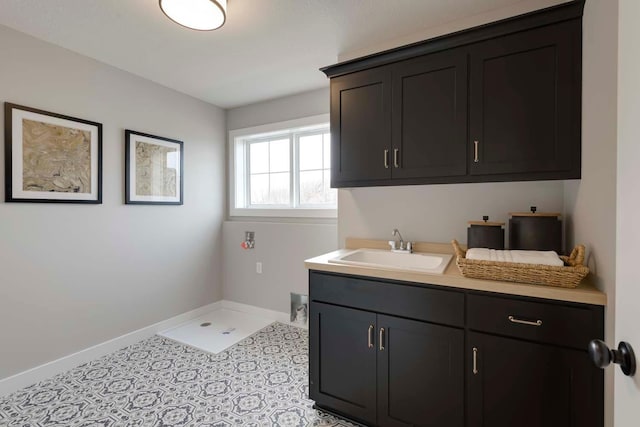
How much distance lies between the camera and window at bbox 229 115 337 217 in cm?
296

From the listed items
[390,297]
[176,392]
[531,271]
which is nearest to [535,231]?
[531,271]

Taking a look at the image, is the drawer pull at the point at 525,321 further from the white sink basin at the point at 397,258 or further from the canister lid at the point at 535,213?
the canister lid at the point at 535,213

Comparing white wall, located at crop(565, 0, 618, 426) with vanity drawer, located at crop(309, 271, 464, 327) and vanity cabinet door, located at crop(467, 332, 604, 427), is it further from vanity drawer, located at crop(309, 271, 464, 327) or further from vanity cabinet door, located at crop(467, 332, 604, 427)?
vanity drawer, located at crop(309, 271, 464, 327)

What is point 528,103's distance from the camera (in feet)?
4.92

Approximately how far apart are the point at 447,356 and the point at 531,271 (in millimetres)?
543

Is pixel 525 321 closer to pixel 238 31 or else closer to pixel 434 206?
pixel 434 206

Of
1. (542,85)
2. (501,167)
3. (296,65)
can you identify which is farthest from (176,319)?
(542,85)

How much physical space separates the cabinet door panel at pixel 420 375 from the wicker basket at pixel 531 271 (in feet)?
0.98

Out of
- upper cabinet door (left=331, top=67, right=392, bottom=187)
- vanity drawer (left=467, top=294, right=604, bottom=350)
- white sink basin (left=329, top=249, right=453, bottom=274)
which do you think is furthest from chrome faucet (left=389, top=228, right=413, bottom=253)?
vanity drawer (left=467, top=294, right=604, bottom=350)

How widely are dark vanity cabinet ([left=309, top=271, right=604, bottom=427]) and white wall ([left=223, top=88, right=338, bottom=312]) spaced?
116 centimetres

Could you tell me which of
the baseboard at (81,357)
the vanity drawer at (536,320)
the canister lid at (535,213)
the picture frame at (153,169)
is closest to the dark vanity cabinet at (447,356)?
the vanity drawer at (536,320)

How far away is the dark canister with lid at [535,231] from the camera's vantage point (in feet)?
5.11

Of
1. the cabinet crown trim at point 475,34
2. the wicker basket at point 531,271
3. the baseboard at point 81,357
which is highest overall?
the cabinet crown trim at point 475,34

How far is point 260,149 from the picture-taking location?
11.3 feet
